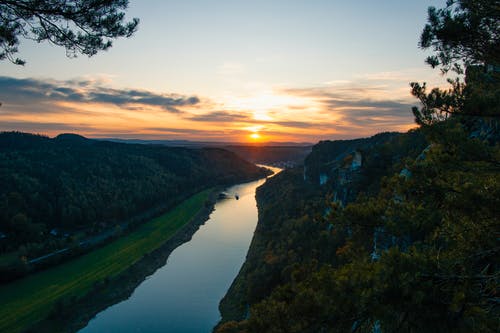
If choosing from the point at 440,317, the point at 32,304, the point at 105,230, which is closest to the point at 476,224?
the point at 440,317

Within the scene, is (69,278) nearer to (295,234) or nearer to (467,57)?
(295,234)

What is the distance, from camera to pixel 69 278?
31.1 m

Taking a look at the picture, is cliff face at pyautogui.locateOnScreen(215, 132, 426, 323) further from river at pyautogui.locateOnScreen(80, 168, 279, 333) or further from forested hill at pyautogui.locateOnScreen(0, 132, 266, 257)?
forested hill at pyautogui.locateOnScreen(0, 132, 266, 257)

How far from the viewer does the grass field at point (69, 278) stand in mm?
24438

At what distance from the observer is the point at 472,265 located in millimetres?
4953

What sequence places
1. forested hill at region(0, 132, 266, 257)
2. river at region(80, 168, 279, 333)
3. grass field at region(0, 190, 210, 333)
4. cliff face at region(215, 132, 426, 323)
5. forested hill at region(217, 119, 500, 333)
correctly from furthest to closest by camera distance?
1. forested hill at region(0, 132, 266, 257)
2. grass field at region(0, 190, 210, 333)
3. cliff face at region(215, 132, 426, 323)
4. river at region(80, 168, 279, 333)
5. forested hill at region(217, 119, 500, 333)

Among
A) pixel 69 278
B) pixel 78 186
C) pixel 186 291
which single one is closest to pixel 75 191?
pixel 78 186

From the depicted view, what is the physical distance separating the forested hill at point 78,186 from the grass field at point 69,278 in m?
7.12

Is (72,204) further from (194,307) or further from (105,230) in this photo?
(194,307)

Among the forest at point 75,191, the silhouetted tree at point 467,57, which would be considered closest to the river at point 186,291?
the forest at point 75,191

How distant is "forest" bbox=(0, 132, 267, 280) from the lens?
4253cm

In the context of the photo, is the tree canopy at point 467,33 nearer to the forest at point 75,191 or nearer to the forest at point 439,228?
the forest at point 439,228

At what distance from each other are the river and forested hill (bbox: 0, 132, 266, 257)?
17.9 metres

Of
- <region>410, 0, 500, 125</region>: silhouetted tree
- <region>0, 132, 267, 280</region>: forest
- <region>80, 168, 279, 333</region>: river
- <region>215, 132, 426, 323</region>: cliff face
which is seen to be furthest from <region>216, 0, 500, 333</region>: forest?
<region>0, 132, 267, 280</region>: forest
